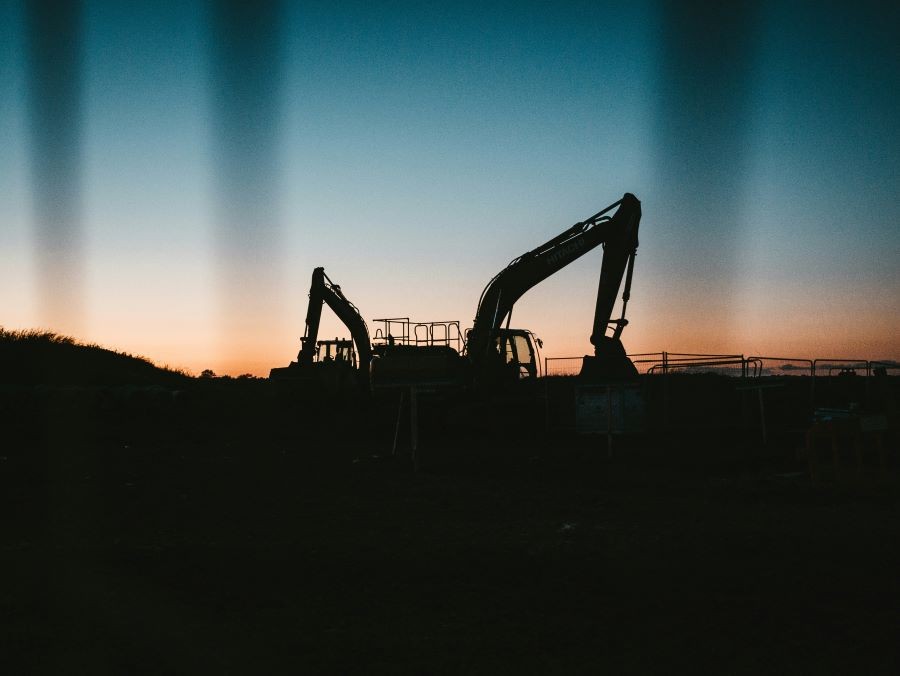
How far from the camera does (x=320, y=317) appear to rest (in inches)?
1083

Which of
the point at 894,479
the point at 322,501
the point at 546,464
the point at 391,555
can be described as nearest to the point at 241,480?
the point at 322,501

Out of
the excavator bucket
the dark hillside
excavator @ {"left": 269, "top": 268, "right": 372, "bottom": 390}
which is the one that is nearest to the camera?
the excavator bucket

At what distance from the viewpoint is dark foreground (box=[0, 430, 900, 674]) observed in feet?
16.4

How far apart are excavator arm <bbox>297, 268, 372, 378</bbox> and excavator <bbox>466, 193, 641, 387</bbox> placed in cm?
611

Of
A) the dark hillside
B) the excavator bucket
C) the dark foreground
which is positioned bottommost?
the dark foreground

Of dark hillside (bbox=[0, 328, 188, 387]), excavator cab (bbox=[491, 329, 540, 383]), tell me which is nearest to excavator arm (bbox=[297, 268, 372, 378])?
excavator cab (bbox=[491, 329, 540, 383])

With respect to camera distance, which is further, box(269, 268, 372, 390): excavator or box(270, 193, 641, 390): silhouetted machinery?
box(269, 268, 372, 390): excavator

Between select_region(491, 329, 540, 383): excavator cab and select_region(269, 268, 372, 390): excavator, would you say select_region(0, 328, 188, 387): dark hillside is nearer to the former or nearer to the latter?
select_region(269, 268, 372, 390): excavator

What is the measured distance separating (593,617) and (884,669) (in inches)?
72.8

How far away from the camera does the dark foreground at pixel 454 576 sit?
5.00 metres

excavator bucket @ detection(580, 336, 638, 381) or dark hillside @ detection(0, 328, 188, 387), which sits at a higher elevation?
dark hillside @ detection(0, 328, 188, 387)

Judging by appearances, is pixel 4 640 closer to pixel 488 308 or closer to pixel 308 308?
pixel 488 308

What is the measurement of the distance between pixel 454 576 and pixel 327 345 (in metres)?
21.0

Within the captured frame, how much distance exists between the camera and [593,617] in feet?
18.8
